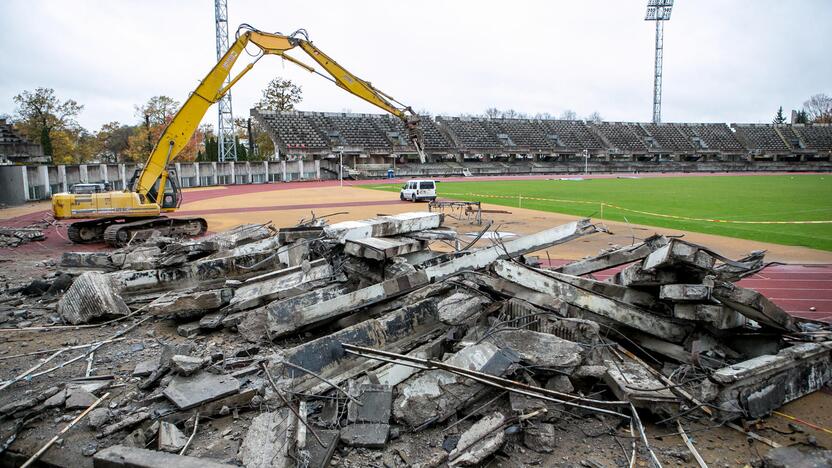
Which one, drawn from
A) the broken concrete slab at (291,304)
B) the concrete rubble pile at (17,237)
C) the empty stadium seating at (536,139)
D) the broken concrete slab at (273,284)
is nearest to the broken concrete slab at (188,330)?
the broken concrete slab at (273,284)

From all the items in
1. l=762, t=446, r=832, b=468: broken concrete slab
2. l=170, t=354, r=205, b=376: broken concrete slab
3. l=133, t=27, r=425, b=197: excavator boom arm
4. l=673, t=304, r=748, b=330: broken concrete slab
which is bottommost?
l=762, t=446, r=832, b=468: broken concrete slab

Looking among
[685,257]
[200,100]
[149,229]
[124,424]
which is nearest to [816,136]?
[200,100]

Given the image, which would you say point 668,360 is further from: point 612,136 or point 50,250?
point 612,136

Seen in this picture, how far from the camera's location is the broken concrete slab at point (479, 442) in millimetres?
4504

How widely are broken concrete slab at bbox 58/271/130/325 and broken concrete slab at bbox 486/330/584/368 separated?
6.23 metres

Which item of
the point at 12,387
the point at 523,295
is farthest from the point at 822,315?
the point at 12,387

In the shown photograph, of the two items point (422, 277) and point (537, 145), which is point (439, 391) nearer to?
point (422, 277)

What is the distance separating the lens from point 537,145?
71562mm

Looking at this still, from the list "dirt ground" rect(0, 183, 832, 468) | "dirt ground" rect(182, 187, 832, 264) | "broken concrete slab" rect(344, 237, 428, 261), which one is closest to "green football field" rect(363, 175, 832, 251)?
"dirt ground" rect(182, 187, 832, 264)

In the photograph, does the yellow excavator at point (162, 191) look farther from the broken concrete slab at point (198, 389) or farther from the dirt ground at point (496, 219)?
the broken concrete slab at point (198, 389)

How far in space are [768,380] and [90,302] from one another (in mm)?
9307

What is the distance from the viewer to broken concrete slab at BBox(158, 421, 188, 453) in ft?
15.8

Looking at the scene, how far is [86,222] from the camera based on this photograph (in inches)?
685

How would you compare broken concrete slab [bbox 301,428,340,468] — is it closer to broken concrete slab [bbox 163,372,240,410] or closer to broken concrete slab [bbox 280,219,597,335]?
broken concrete slab [bbox 163,372,240,410]
